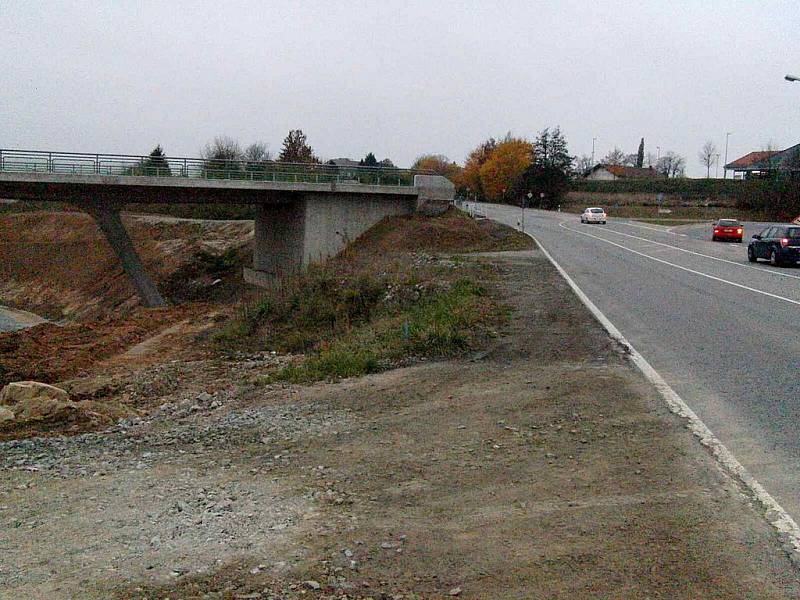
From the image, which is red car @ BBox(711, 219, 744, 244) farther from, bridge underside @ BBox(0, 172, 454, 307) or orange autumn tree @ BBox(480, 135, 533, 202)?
orange autumn tree @ BBox(480, 135, 533, 202)

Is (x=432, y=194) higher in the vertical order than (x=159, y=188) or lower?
higher

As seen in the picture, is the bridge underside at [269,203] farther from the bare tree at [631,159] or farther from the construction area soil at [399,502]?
the bare tree at [631,159]

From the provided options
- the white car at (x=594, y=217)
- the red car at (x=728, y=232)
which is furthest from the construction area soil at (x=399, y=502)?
the white car at (x=594, y=217)

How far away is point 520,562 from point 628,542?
2.57 feet

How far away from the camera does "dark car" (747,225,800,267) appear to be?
29.7m

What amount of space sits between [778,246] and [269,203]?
1037 inches

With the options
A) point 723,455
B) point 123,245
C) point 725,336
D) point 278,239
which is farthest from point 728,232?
point 723,455

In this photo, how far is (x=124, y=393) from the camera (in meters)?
13.3

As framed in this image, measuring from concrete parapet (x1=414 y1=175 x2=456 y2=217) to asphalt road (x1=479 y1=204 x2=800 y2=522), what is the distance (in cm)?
1440

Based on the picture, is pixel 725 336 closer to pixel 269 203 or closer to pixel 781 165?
pixel 269 203

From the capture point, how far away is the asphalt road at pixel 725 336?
24.7 feet

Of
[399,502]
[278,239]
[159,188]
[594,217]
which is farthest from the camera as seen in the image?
[594,217]

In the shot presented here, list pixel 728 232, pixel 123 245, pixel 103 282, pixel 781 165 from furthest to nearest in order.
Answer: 1. pixel 781 165
2. pixel 103 282
3. pixel 728 232
4. pixel 123 245

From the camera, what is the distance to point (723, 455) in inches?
275
